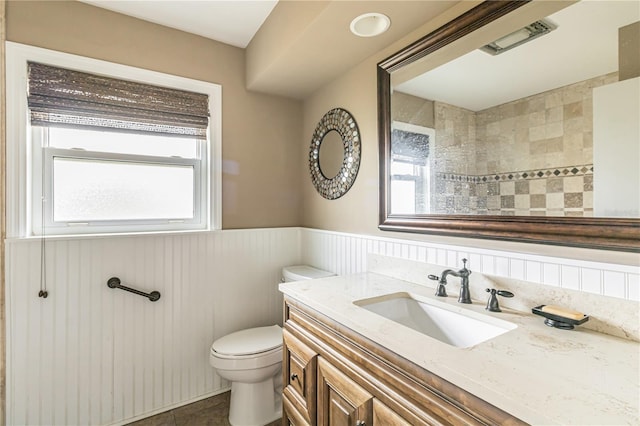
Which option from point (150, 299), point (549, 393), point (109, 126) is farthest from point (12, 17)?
point (549, 393)

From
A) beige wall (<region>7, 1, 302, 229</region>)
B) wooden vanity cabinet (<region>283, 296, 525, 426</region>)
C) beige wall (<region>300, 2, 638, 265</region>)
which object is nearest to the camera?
wooden vanity cabinet (<region>283, 296, 525, 426</region>)

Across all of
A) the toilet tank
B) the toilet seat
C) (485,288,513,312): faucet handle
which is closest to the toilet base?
the toilet seat

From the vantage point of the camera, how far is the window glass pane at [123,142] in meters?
Answer: 1.75

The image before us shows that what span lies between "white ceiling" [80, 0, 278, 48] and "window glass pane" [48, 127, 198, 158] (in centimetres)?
72

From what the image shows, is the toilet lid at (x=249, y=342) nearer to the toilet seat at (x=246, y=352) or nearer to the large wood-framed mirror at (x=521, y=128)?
the toilet seat at (x=246, y=352)

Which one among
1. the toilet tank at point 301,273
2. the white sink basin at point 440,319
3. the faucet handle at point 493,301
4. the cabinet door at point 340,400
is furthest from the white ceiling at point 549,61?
the toilet tank at point 301,273

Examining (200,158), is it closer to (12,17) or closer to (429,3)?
(12,17)

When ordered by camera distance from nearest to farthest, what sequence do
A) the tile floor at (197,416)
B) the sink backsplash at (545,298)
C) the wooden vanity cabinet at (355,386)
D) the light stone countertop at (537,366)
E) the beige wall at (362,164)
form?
the light stone countertop at (537,366) < the wooden vanity cabinet at (355,386) < the sink backsplash at (545,298) < the beige wall at (362,164) < the tile floor at (197,416)

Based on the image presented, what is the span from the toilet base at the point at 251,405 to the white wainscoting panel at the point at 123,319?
0.37 meters

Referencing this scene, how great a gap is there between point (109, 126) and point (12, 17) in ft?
2.13

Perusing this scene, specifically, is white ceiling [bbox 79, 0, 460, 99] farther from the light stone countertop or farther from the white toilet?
the white toilet

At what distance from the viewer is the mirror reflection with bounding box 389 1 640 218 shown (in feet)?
2.83

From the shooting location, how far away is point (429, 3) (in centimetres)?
127

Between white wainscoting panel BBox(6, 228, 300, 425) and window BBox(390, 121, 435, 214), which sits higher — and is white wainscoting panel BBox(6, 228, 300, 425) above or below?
below
